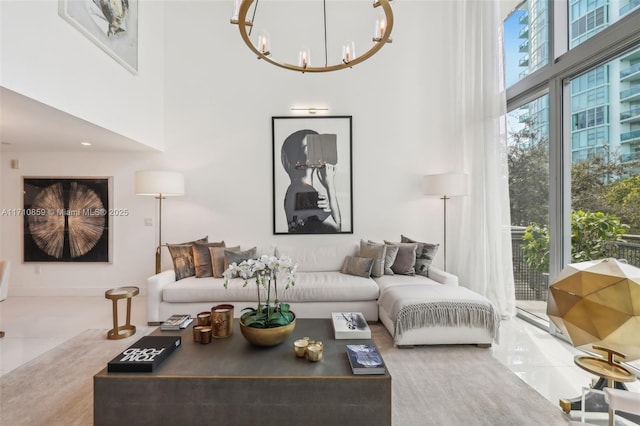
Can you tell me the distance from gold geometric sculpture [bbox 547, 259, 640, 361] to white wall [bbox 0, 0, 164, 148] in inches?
144

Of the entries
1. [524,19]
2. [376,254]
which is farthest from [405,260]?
[524,19]

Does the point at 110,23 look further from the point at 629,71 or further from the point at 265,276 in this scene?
the point at 629,71

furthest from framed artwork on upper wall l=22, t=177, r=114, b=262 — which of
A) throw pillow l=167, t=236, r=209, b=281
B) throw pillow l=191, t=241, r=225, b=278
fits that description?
throw pillow l=191, t=241, r=225, b=278

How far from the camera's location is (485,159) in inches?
140

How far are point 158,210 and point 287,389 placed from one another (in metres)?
3.58

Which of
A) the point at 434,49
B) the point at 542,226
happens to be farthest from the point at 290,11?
the point at 542,226

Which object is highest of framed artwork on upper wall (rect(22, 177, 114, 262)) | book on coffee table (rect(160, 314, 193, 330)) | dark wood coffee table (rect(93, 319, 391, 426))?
framed artwork on upper wall (rect(22, 177, 114, 262))

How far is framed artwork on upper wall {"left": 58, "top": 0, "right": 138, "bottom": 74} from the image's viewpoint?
8.66ft

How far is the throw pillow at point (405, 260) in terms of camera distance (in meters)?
3.58

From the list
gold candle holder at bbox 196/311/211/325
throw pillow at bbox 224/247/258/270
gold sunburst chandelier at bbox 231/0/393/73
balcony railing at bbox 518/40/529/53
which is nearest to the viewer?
gold sunburst chandelier at bbox 231/0/393/73

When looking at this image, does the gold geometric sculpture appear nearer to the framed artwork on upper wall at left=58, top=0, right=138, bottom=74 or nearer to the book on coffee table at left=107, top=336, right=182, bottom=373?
the book on coffee table at left=107, top=336, right=182, bottom=373

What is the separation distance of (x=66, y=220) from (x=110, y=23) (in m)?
2.70

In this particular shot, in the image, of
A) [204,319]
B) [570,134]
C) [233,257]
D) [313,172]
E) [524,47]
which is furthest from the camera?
[313,172]

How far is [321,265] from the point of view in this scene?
3.90 m
